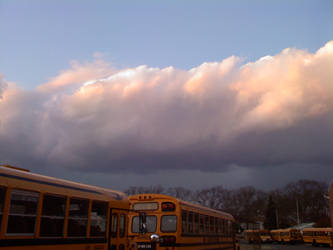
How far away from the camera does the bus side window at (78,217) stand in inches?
303

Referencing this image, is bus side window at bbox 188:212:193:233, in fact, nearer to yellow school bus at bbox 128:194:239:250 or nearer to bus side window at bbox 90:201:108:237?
yellow school bus at bbox 128:194:239:250

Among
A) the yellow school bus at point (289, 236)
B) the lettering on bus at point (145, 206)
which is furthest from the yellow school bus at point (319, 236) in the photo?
the lettering on bus at point (145, 206)

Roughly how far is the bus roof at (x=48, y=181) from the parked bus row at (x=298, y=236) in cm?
3571

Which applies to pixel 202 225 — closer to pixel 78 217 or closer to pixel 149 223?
pixel 149 223

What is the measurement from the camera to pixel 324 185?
90.1 m

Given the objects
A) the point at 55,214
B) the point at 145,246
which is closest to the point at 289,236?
the point at 145,246

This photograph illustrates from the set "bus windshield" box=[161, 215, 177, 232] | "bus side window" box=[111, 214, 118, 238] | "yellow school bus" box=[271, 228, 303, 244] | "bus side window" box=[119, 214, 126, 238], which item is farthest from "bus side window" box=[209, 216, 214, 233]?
"yellow school bus" box=[271, 228, 303, 244]

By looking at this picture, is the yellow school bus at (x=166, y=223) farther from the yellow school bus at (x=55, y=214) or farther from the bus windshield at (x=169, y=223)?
the yellow school bus at (x=55, y=214)

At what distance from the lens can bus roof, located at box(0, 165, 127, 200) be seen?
6594 mm

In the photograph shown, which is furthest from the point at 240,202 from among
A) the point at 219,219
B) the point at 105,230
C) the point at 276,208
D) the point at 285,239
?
the point at 105,230

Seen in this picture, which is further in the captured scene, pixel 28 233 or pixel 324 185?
pixel 324 185

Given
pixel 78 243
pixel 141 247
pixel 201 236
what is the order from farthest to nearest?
pixel 201 236, pixel 141 247, pixel 78 243

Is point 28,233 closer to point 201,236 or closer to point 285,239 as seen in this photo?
point 201,236

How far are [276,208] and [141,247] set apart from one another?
3442 inches
